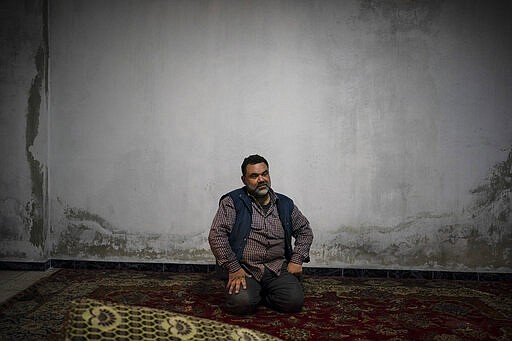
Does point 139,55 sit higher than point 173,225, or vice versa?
point 139,55

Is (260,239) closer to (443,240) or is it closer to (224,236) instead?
(224,236)

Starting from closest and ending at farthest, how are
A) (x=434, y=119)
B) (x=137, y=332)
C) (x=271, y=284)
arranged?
(x=137, y=332), (x=271, y=284), (x=434, y=119)

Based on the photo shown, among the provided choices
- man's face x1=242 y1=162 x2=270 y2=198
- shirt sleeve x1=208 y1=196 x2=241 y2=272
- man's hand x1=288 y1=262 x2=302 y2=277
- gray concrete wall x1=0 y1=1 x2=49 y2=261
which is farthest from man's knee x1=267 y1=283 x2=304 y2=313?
gray concrete wall x1=0 y1=1 x2=49 y2=261

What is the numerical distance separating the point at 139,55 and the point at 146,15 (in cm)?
34

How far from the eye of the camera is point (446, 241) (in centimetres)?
457

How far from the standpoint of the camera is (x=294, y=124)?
4605mm

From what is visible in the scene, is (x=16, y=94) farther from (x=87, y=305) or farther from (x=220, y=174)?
(x=87, y=305)

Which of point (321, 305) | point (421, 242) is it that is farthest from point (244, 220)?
point (421, 242)

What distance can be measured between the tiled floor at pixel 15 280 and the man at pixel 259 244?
5.07ft

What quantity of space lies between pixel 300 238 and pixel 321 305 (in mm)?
464

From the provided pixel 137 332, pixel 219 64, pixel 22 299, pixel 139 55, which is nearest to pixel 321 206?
pixel 219 64

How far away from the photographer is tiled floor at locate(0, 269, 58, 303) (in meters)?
3.90

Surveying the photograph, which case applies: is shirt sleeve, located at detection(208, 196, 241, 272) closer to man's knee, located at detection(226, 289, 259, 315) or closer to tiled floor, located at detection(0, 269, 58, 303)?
man's knee, located at detection(226, 289, 259, 315)

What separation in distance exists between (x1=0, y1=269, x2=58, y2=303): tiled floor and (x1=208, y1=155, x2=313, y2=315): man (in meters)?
1.54
